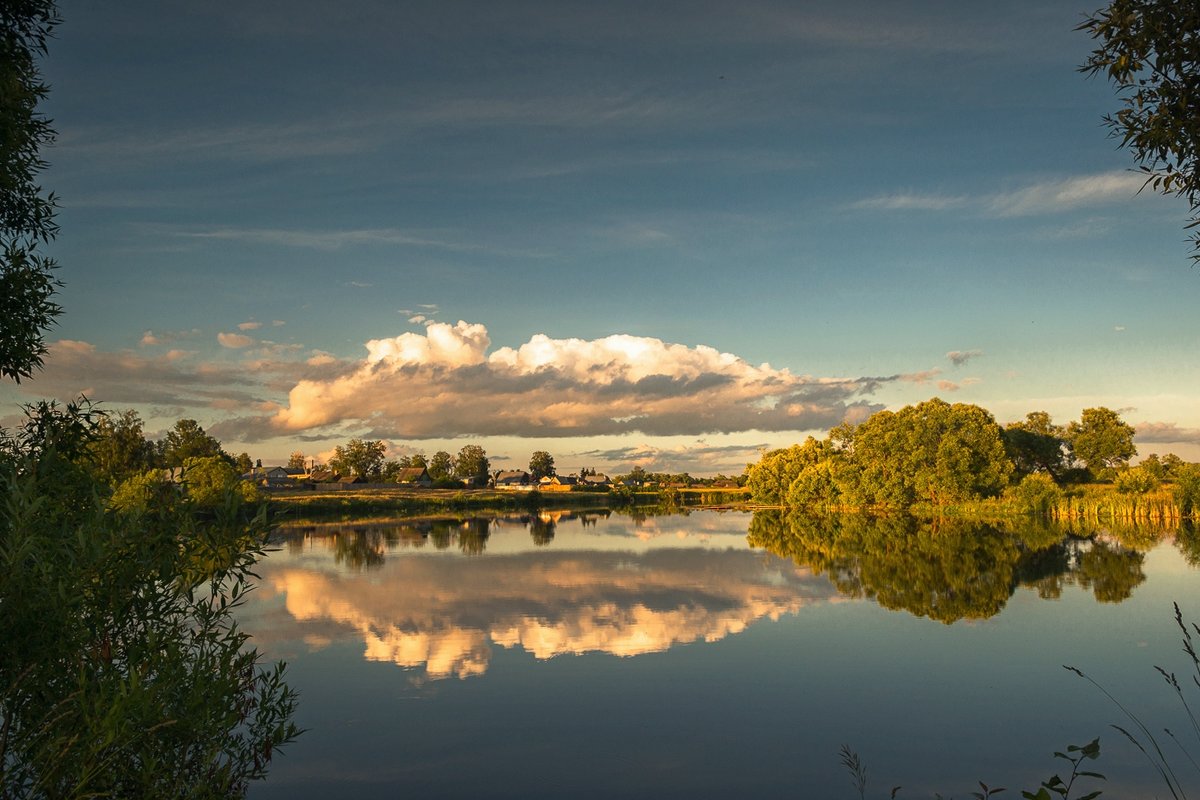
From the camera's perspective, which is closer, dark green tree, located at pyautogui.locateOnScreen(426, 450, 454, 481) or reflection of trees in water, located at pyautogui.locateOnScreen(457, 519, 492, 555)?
reflection of trees in water, located at pyautogui.locateOnScreen(457, 519, 492, 555)

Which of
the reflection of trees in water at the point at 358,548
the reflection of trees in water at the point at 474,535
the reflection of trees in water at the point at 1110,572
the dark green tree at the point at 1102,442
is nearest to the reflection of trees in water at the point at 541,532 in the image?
the reflection of trees in water at the point at 474,535

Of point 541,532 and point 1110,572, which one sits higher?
point 1110,572

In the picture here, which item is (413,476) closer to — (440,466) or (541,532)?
(440,466)

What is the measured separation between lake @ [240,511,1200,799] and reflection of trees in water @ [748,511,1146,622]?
0.29 meters

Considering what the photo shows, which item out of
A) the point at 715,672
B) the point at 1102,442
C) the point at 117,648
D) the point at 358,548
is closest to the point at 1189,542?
the point at 715,672

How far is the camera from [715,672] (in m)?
17.3

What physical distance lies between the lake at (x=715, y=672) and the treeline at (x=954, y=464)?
36.0 meters

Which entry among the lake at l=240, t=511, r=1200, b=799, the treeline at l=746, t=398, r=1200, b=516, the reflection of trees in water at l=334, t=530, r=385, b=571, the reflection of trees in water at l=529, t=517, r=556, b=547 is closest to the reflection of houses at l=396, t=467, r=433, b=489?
the treeline at l=746, t=398, r=1200, b=516

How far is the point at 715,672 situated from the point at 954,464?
64.3 m

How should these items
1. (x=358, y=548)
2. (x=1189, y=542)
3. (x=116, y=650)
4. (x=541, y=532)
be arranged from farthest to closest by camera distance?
(x=541, y=532) → (x=358, y=548) → (x=1189, y=542) → (x=116, y=650)

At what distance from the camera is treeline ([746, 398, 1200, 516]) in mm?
68125

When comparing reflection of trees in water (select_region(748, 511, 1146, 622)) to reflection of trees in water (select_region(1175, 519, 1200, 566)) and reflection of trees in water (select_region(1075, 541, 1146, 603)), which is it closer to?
reflection of trees in water (select_region(1075, 541, 1146, 603))

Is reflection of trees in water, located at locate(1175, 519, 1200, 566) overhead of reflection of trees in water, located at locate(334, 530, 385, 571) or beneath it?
beneath

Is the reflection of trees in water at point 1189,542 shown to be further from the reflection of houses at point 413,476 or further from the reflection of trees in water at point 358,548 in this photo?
the reflection of houses at point 413,476
